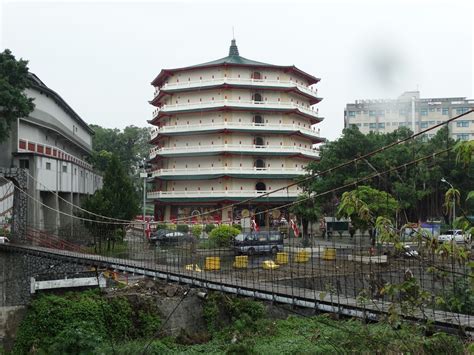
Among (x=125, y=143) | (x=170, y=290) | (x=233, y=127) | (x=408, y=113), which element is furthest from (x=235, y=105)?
(x=408, y=113)

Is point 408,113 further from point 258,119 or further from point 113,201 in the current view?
point 113,201

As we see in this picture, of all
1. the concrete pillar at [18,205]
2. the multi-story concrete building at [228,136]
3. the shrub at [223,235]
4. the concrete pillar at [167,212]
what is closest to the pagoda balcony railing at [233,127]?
the multi-story concrete building at [228,136]

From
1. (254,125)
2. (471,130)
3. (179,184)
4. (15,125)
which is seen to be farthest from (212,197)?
(471,130)

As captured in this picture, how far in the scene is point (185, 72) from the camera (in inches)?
1006

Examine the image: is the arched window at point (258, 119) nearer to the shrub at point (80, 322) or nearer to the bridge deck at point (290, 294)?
the shrub at point (80, 322)

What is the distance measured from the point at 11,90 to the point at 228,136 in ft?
41.8

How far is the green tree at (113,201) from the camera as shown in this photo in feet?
47.9

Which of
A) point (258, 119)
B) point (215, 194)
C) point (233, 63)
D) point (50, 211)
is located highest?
point (233, 63)

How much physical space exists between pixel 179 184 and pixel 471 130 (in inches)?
1122

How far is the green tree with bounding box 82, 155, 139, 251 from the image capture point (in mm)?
14594

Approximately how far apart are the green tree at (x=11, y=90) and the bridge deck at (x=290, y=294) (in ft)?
15.5

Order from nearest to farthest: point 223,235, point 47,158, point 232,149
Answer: point 223,235, point 47,158, point 232,149

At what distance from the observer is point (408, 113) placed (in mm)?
44406

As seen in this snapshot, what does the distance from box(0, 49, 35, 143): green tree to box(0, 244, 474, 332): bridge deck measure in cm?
472
